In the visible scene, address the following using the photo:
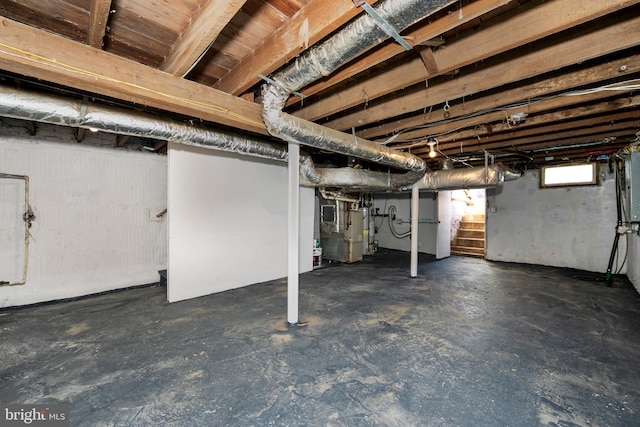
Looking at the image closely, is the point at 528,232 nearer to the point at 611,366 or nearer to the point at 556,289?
the point at 556,289

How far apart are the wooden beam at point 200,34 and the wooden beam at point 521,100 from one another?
2.16 m

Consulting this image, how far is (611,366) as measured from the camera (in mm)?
1987

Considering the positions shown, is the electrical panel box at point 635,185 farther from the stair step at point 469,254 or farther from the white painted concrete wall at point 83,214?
the white painted concrete wall at point 83,214

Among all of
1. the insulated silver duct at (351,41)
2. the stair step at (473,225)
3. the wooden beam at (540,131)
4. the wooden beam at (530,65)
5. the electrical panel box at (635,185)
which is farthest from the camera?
the stair step at (473,225)

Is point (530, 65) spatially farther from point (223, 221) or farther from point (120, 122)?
point (223, 221)

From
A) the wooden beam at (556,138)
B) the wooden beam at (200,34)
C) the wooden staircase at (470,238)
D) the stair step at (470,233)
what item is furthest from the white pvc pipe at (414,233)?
the wooden beam at (200,34)

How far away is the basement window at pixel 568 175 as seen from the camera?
503cm

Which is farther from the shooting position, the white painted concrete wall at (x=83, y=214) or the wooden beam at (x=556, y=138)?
the white painted concrete wall at (x=83, y=214)

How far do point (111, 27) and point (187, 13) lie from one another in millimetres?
502

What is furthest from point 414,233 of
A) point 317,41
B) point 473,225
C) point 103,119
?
point 103,119

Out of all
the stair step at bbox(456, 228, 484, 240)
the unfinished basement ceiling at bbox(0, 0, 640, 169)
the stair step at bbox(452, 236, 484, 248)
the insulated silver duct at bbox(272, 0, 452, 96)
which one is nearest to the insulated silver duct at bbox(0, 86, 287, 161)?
the unfinished basement ceiling at bbox(0, 0, 640, 169)

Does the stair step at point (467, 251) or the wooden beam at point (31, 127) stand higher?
the wooden beam at point (31, 127)

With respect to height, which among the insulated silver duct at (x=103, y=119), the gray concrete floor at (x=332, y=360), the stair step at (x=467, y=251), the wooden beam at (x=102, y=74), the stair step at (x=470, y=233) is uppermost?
the wooden beam at (x=102, y=74)

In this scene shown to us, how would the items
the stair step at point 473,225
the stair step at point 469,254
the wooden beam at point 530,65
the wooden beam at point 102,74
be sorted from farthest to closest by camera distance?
the stair step at point 473,225
the stair step at point 469,254
the wooden beam at point 530,65
the wooden beam at point 102,74
